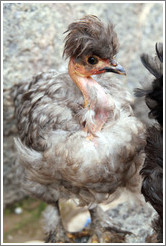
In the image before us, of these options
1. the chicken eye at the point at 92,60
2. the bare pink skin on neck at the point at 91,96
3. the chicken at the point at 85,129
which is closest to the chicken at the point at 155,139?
the chicken at the point at 85,129

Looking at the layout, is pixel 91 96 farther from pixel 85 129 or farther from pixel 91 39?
pixel 91 39

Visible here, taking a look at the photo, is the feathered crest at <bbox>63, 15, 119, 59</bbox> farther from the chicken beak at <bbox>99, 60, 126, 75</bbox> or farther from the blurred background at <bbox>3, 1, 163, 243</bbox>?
the blurred background at <bbox>3, 1, 163, 243</bbox>

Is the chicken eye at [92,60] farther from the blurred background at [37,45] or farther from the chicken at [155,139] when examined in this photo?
the blurred background at [37,45]

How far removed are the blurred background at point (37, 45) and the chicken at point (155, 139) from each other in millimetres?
1182

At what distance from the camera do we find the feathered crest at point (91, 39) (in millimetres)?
2824

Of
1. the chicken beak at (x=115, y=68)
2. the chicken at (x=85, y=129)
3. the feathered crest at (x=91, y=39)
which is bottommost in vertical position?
the chicken at (x=85, y=129)

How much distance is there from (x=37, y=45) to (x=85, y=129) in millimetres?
1823

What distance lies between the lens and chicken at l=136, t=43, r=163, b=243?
113 inches

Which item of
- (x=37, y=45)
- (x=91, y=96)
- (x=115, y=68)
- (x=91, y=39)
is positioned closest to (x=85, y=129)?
(x=91, y=96)

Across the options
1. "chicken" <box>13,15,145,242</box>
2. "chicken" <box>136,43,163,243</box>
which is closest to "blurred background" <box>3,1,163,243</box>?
"chicken" <box>13,15,145,242</box>

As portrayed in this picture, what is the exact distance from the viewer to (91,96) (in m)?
3.01

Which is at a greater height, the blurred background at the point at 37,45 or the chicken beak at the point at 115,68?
the chicken beak at the point at 115,68

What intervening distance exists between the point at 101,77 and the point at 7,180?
88.3 inches

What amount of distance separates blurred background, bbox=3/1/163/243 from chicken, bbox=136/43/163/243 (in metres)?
1.18
